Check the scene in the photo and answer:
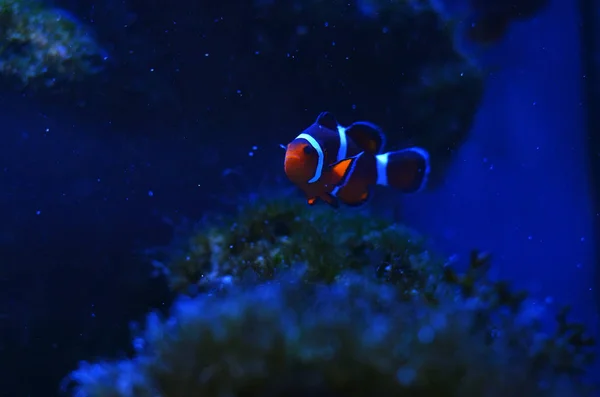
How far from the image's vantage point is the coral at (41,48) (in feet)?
13.1

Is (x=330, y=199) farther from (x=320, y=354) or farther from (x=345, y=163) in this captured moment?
(x=320, y=354)

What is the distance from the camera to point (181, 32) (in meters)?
4.46

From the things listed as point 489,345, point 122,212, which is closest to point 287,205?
point 122,212

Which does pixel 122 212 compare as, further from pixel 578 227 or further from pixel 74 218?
pixel 578 227

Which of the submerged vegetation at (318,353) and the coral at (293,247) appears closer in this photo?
the submerged vegetation at (318,353)

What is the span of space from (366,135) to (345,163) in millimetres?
287

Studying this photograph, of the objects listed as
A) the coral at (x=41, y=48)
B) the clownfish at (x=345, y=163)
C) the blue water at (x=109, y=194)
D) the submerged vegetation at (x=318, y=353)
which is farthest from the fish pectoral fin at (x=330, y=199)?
the coral at (x=41, y=48)

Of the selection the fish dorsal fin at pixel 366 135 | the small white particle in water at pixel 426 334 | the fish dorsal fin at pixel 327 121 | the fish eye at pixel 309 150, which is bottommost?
the small white particle in water at pixel 426 334

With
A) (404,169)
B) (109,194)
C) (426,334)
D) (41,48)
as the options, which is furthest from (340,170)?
(41,48)

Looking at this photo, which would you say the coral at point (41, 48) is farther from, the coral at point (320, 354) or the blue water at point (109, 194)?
the coral at point (320, 354)

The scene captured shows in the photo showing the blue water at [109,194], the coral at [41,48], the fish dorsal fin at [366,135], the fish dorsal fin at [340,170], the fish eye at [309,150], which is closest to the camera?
the fish eye at [309,150]

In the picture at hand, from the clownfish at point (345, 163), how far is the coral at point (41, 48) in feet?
7.94

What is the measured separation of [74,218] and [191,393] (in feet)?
9.75

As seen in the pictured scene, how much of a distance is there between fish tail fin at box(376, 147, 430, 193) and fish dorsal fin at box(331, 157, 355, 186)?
31 centimetres
